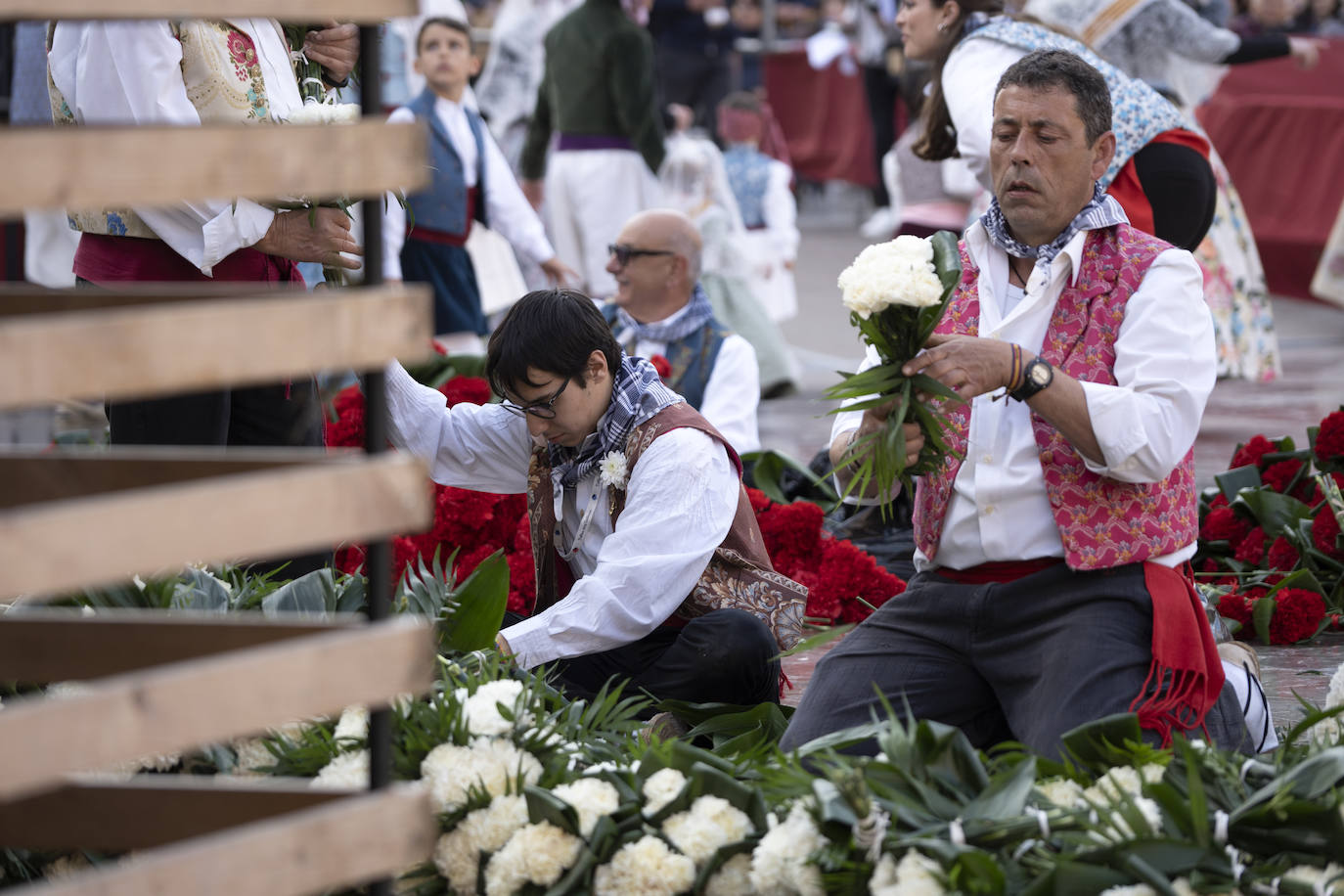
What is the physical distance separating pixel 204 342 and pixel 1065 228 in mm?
1707

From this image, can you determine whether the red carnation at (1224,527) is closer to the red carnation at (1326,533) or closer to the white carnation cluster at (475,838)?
the red carnation at (1326,533)

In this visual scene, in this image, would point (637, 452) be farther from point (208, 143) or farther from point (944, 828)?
point (208, 143)

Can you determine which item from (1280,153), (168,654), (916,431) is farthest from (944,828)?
(1280,153)

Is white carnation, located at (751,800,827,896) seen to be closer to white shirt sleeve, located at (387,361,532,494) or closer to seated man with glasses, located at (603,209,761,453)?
white shirt sleeve, located at (387,361,532,494)

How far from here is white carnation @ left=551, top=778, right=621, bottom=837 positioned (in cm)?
222

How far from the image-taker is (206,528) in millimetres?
1492

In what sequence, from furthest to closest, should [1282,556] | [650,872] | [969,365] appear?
1. [1282,556]
2. [969,365]
3. [650,872]

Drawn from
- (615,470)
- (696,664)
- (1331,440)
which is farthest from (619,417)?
(1331,440)

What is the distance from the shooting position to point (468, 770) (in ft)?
7.40

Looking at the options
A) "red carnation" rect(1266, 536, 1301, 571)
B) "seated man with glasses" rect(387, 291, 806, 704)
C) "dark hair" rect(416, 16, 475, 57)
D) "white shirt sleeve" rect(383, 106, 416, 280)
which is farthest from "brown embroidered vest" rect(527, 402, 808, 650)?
"dark hair" rect(416, 16, 475, 57)

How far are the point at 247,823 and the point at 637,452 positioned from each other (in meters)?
1.49

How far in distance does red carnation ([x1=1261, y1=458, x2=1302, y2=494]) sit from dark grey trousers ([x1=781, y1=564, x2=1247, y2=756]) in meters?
1.69

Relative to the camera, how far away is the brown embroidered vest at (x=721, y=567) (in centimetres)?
317

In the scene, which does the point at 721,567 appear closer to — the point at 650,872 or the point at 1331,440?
the point at 650,872
